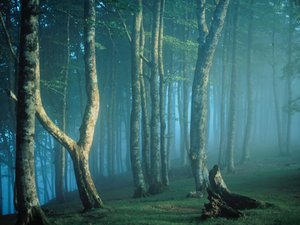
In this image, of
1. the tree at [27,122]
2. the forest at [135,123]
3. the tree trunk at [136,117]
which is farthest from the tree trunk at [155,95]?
the tree at [27,122]

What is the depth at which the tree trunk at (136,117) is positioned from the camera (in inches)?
673

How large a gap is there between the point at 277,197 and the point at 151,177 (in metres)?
7.28

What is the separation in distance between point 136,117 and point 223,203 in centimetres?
811

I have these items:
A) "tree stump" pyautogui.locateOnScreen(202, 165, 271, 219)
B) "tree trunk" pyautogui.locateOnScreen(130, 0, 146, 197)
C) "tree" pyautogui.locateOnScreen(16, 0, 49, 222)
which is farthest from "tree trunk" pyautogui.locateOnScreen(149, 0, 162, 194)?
"tree" pyautogui.locateOnScreen(16, 0, 49, 222)

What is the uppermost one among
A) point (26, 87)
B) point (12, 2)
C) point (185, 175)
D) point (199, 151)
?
point (12, 2)

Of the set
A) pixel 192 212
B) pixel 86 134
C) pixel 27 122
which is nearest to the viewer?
pixel 27 122

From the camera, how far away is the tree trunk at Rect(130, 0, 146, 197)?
1709 centimetres

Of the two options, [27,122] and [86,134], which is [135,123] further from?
Answer: [27,122]

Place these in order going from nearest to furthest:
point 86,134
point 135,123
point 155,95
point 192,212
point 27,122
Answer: point 27,122
point 192,212
point 86,134
point 135,123
point 155,95

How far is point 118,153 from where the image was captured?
134 feet

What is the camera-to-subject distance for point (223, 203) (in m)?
10.7

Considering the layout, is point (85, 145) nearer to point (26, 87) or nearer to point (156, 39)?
point (26, 87)

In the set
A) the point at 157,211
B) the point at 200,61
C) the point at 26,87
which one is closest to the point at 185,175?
the point at 200,61

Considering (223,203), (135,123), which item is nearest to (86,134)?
(135,123)
